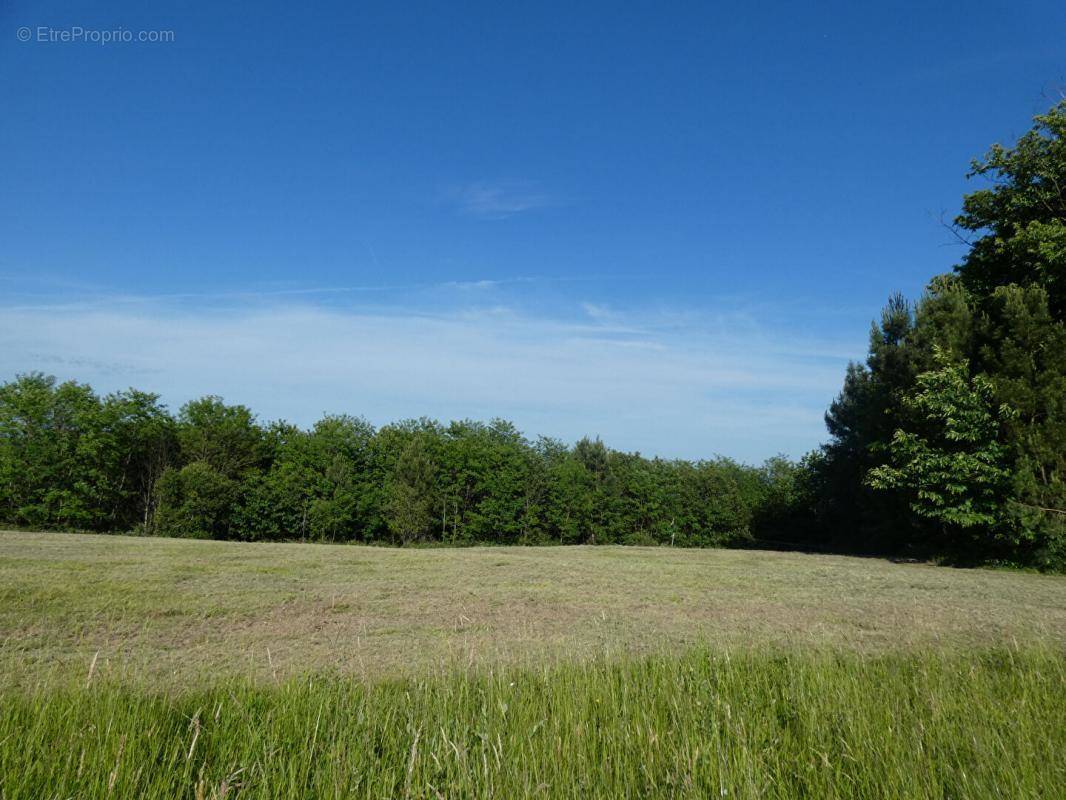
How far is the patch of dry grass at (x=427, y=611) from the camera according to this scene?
16.4ft

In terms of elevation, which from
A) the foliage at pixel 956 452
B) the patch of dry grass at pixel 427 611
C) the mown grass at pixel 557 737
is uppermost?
the foliage at pixel 956 452

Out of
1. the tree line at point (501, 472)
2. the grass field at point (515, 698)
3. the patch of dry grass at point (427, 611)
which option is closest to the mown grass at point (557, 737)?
the grass field at point (515, 698)

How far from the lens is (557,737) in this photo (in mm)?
2664

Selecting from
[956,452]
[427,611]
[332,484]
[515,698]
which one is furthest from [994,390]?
[332,484]

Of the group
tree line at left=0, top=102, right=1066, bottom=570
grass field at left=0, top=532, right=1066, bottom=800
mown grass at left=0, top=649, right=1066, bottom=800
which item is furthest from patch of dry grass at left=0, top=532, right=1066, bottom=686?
tree line at left=0, top=102, right=1066, bottom=570

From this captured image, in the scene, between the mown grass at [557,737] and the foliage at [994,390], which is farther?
the foliage at [994,390]

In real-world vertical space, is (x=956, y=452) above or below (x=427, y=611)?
above

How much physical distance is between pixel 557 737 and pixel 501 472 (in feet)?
69.7

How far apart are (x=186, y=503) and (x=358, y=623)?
61.0ft

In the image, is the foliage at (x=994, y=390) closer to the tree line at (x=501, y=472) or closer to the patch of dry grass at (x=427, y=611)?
the tree line at (x=501, y=472)

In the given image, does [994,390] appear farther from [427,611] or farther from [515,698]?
[515,698]

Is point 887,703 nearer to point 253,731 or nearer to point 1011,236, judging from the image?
point 253,731

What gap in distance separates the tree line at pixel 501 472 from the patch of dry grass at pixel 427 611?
7.05m

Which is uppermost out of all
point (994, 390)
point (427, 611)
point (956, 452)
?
point (994, 390)
